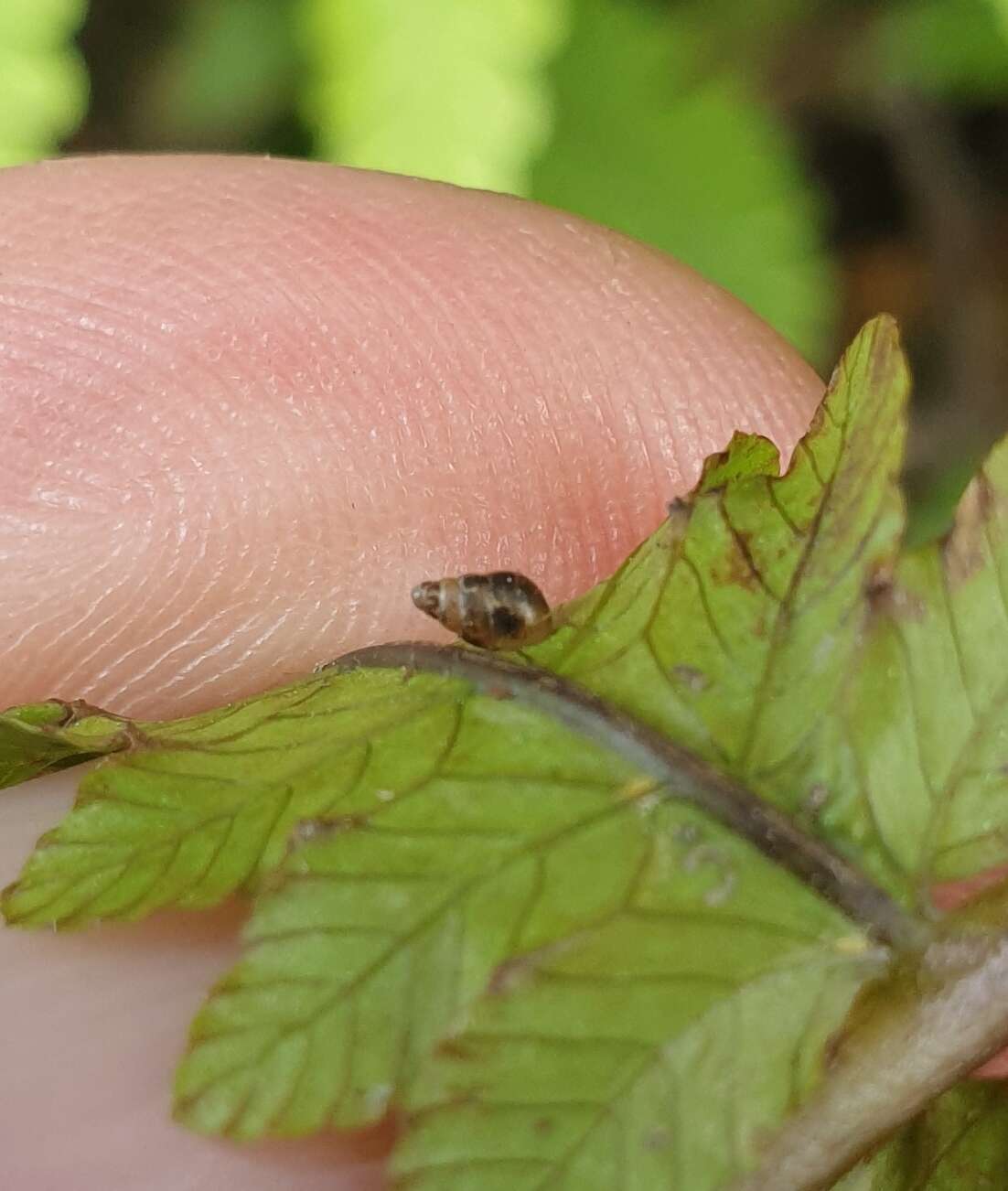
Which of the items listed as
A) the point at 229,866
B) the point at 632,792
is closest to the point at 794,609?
the point at 632,792

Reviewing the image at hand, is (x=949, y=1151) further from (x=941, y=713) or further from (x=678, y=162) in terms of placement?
(x=678, y=162)

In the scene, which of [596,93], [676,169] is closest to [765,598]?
[676,169]

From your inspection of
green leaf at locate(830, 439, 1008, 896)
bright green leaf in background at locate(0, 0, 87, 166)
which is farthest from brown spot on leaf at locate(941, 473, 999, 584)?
bright green leaf in background at locate(0, 0, 87, 166)

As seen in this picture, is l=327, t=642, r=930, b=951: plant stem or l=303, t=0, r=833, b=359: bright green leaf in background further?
l=303, t=0, r=833, b=359: bright green leaf in background

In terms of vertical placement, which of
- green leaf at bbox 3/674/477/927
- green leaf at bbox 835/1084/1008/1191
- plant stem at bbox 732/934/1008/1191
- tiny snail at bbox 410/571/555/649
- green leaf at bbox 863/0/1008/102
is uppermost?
green leaf at bbox 863/0/1008/102

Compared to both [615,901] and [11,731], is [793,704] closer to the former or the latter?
[615,901]

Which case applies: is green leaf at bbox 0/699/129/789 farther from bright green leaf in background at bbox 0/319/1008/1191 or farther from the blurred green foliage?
the blurred green foliage
